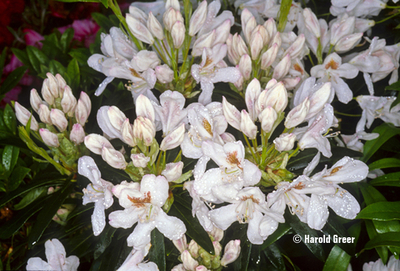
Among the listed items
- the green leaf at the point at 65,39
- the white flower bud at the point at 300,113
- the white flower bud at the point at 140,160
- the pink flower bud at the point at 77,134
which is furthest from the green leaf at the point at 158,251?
the green leaf at the point at 65,39

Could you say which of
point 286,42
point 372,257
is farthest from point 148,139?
point 372,257

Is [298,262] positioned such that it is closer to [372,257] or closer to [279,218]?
[372,257]

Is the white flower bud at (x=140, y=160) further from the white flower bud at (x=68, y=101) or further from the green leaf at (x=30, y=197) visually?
the green leaf at (x=30, y=197)

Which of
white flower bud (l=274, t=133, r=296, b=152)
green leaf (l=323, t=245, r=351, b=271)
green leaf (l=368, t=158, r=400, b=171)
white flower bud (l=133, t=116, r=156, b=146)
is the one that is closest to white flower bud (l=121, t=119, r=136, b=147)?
white flower bud (l=133, t=116, r=156, b=146)

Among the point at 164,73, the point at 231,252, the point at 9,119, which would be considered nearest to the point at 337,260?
the point at 231,252

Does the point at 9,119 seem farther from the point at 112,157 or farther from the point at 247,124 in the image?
the point at 247,124

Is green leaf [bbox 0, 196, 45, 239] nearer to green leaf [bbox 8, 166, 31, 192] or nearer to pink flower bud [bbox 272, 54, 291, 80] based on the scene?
green leaf [bbox 8, 166, 31, 192]
